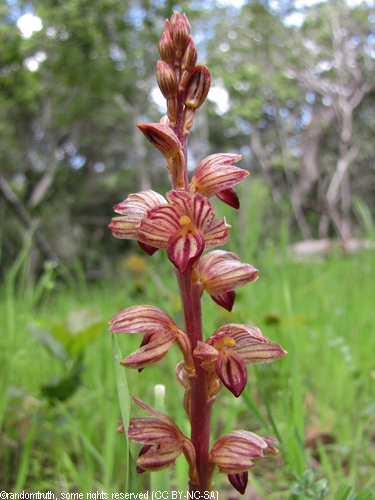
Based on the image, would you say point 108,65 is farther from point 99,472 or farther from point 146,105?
point 99,472

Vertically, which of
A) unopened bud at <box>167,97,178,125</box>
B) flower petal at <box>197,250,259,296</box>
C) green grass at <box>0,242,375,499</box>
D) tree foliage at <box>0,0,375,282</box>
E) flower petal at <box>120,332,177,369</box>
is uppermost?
tree foliage at <box>0,0,375,282</box>

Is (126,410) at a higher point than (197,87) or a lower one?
lower

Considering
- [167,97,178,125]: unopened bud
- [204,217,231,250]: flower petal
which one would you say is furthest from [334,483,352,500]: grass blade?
[167,97,178,125]: unopened bud

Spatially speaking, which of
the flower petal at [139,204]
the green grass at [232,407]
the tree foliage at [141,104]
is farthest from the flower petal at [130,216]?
the tree foliage at [141,104]

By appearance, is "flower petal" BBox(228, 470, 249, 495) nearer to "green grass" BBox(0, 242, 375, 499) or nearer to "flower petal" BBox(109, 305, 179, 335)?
"green grass" BBox(0, 242, 375, 499)

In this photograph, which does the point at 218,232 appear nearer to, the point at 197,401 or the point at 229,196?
the point at 229,196

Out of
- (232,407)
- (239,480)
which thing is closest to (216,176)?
(239,480)
